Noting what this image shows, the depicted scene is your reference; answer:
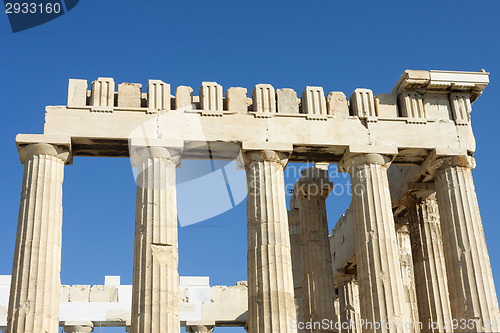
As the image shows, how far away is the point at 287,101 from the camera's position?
2784 cm

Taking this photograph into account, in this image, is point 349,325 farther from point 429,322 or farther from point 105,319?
point 105,319

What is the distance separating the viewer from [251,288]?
2472 cm

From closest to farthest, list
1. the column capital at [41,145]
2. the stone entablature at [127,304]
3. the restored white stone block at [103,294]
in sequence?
the column capital at [41,145]
the stone entablature at [127,304]
the restored white stone block at [103,294]

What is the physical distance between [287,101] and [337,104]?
1821mm

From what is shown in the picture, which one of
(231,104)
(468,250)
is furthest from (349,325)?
(231,104)

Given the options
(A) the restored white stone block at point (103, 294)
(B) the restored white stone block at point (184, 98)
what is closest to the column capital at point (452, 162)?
(B) the restored white stone block at point (184, 98)

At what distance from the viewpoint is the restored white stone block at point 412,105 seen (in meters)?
28.1

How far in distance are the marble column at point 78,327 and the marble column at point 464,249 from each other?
62.5ft

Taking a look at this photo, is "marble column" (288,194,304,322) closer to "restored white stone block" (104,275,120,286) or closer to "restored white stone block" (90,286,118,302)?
"restored white stone block" (90,286,118,302)

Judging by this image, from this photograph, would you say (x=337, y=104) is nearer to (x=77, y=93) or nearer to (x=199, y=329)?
(x=77, y=93)

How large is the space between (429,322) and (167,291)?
1034 centimetres

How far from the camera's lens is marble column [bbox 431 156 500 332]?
2520 centimetres

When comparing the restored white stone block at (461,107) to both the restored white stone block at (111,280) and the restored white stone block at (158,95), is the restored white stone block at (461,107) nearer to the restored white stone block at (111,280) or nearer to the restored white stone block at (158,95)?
the restored white stone block at (158,95)

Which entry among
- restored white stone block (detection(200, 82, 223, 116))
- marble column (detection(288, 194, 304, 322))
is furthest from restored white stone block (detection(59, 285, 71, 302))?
restored white stone block (detection(200, 82, 223, 116))
